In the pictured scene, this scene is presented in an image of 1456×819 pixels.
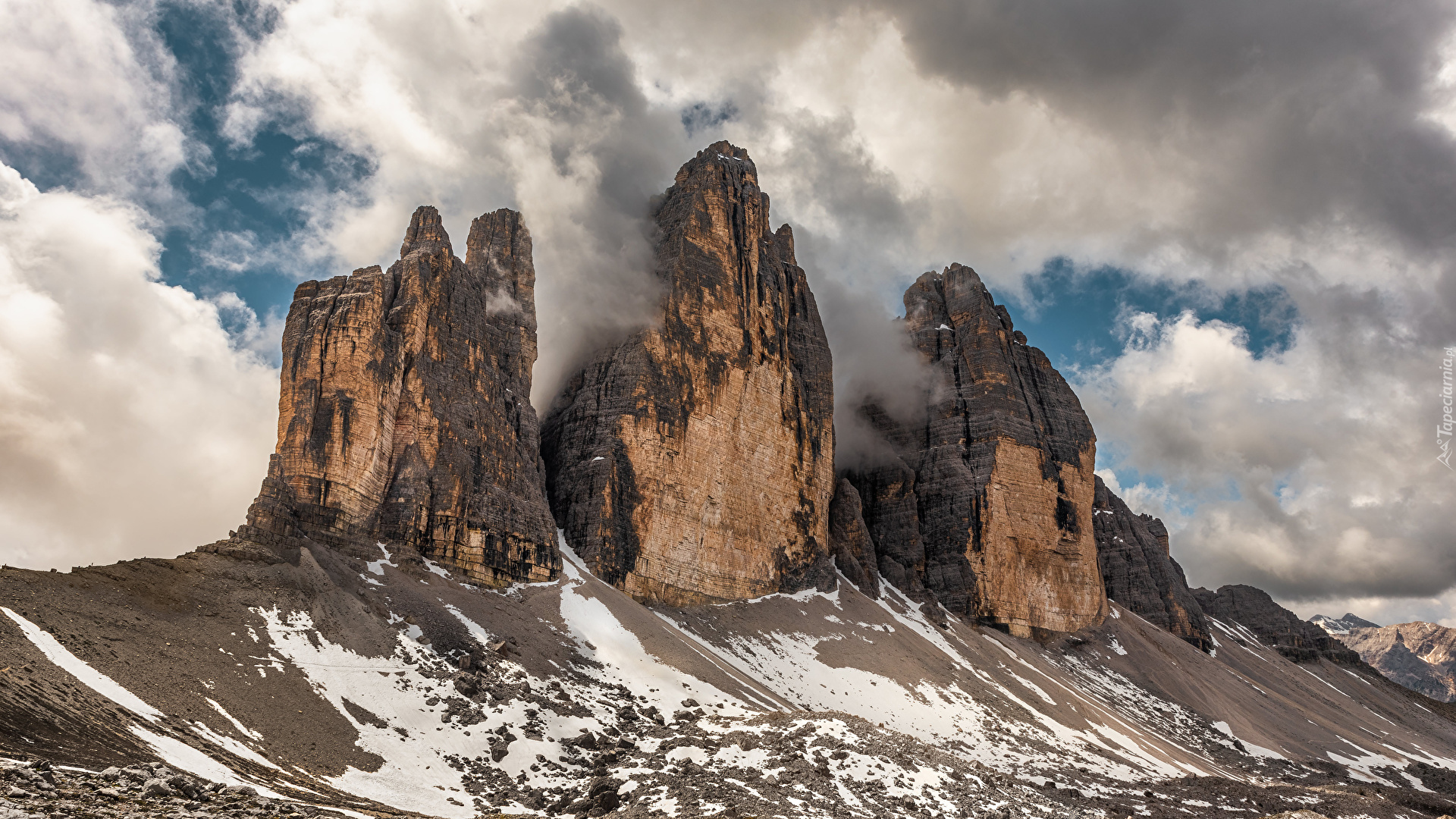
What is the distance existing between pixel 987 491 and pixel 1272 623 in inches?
3673

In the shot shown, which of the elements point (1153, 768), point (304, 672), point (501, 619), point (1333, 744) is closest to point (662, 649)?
point (501, 619)

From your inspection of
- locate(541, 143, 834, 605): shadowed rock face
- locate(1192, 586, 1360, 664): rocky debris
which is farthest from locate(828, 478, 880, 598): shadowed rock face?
locate(1192, 586, 1360, 664): rocky debris

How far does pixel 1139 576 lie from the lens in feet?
421

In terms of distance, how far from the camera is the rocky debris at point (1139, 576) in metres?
125

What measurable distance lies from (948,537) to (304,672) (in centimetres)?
8068

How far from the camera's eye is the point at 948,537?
103938 mm

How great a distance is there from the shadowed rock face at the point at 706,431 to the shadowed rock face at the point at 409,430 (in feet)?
25.9

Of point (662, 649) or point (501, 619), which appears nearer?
point (501, 619)

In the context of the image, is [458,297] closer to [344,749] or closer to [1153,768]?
[344,749]

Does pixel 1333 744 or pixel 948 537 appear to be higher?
pixel 948 537

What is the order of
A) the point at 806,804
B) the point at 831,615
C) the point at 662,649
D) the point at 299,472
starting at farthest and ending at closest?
the point at 831,615, the point at 662,649, the point at 299,472, the point at 806,804

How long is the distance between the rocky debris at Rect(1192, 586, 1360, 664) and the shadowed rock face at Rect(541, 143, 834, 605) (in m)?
107

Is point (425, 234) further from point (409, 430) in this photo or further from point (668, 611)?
point (668, 611)

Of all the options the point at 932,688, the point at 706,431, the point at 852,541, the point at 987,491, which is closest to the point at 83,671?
the point at 706,431
